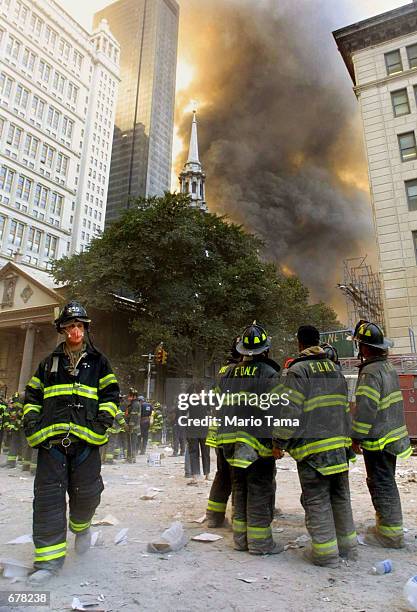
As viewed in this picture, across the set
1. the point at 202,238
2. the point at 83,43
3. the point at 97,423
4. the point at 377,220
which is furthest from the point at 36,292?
the point at 83,43

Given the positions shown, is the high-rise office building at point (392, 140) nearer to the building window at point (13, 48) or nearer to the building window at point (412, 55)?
the building window at point (412, 55)

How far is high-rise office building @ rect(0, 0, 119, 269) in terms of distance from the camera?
69062 millimetres

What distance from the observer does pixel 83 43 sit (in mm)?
91125

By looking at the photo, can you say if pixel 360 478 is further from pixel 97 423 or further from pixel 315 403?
pixel 97 423

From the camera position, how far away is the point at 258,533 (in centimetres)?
408

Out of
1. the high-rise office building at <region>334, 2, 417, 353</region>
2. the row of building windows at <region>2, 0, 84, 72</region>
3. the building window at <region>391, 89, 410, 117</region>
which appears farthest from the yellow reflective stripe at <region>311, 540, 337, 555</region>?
the row of building windows at <region>2, 0, 84, 72</region>

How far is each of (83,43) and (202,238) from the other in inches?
3374

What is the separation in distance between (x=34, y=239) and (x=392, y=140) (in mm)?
61172

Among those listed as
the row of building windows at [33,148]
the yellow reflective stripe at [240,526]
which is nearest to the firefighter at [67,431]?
the yellow reflective stripe at [240,526]

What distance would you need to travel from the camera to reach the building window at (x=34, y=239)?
69.4 m

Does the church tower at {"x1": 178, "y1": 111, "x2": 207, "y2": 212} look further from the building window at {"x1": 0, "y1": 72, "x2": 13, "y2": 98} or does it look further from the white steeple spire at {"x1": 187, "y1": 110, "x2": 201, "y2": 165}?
the building window at {"x1": 0, "y1": 72, "x2": 13, "y2": 98}

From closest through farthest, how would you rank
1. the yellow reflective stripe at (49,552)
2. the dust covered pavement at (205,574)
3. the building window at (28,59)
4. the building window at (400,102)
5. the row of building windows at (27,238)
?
1. the dust covered pavement at (205,574)
2. the yellow reflective stripe at (49,552)
3. the building window at (400,102)
4. the row of building windows at (27,238)
5. the building window at (28,59)

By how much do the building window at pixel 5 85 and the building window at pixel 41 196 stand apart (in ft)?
52.8

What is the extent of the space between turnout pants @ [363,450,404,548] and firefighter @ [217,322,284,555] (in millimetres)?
1126
